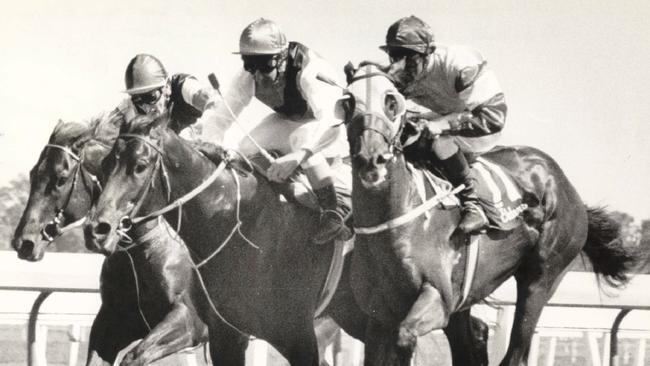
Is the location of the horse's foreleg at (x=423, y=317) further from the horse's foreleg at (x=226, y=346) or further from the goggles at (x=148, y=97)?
the goggles at (x=148, y=97)

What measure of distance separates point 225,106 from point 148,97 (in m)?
0.43

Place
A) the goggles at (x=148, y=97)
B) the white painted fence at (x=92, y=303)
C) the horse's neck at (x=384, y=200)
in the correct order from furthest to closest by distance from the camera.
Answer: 1. the white painted fence at (x=92, y=303)
2. the goggles at (x=148, y=97)
3. the horse's neck at (x=384, y=200)

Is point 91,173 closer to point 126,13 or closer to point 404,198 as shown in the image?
point 404,198

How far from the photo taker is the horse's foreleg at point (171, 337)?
538 centimetres

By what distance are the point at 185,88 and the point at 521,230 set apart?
197 cm

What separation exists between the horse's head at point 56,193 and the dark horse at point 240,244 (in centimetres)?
97

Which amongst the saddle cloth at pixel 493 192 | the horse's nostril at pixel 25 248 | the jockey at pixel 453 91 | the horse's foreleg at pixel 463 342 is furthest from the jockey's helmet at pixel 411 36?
the horse's nostril at pixel 25 248

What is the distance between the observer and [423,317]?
16.3ft

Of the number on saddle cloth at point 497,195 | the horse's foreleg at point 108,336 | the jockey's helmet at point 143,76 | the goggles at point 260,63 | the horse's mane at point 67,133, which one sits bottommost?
the horse's foreleg at point 108,336

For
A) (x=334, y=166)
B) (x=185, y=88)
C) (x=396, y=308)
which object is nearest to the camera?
(x=396, y=308)

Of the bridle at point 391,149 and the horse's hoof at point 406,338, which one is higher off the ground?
the bridle at point 391,149

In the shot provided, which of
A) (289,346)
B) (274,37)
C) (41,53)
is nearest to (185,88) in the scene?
(274,37)

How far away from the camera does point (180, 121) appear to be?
22.1 feet

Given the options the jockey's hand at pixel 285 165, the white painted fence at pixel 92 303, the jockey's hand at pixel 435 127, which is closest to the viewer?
the jockey's hand at pixel 435 127
